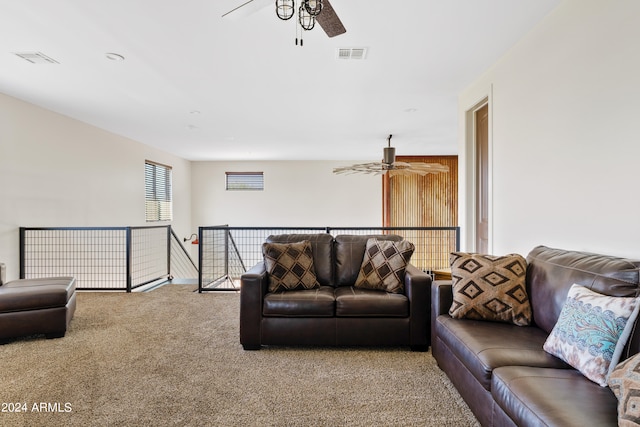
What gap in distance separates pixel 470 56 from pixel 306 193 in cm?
582

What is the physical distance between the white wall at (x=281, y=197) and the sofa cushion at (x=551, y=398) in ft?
22.7

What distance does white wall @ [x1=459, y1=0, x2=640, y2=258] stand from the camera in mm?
1737

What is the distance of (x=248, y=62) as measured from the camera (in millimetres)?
2969

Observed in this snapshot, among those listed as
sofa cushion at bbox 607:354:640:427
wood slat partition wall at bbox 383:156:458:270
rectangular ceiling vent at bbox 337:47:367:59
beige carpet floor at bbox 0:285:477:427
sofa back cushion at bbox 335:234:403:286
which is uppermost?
rectangular ceiling vent at bbox 337:47:367:59

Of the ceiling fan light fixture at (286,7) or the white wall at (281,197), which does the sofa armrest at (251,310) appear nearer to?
the ceiling fan light fixture at (286,7)

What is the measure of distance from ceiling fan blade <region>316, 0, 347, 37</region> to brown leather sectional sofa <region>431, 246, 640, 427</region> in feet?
5.98

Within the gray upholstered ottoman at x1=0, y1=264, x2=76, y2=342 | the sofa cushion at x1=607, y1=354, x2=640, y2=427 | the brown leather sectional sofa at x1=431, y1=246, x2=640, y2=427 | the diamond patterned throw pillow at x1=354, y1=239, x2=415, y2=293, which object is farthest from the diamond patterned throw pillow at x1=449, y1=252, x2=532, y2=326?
the gray upholstered ottoman at x1=0, y1=264, x2=76, y2=342

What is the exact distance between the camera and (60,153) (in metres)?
4.46

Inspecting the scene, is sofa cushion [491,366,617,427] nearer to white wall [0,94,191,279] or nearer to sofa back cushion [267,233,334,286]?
sofa back cushion [267,233,334,286]

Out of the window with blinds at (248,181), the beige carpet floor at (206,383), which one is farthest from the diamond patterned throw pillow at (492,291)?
the window with blinds at (248,181)

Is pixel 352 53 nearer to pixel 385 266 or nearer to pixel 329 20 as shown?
pixel 329 20

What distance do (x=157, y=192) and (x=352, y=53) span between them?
18.5 ft

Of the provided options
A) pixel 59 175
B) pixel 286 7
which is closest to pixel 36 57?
pixel 59 175

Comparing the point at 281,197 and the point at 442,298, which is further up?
the point at 281,197
